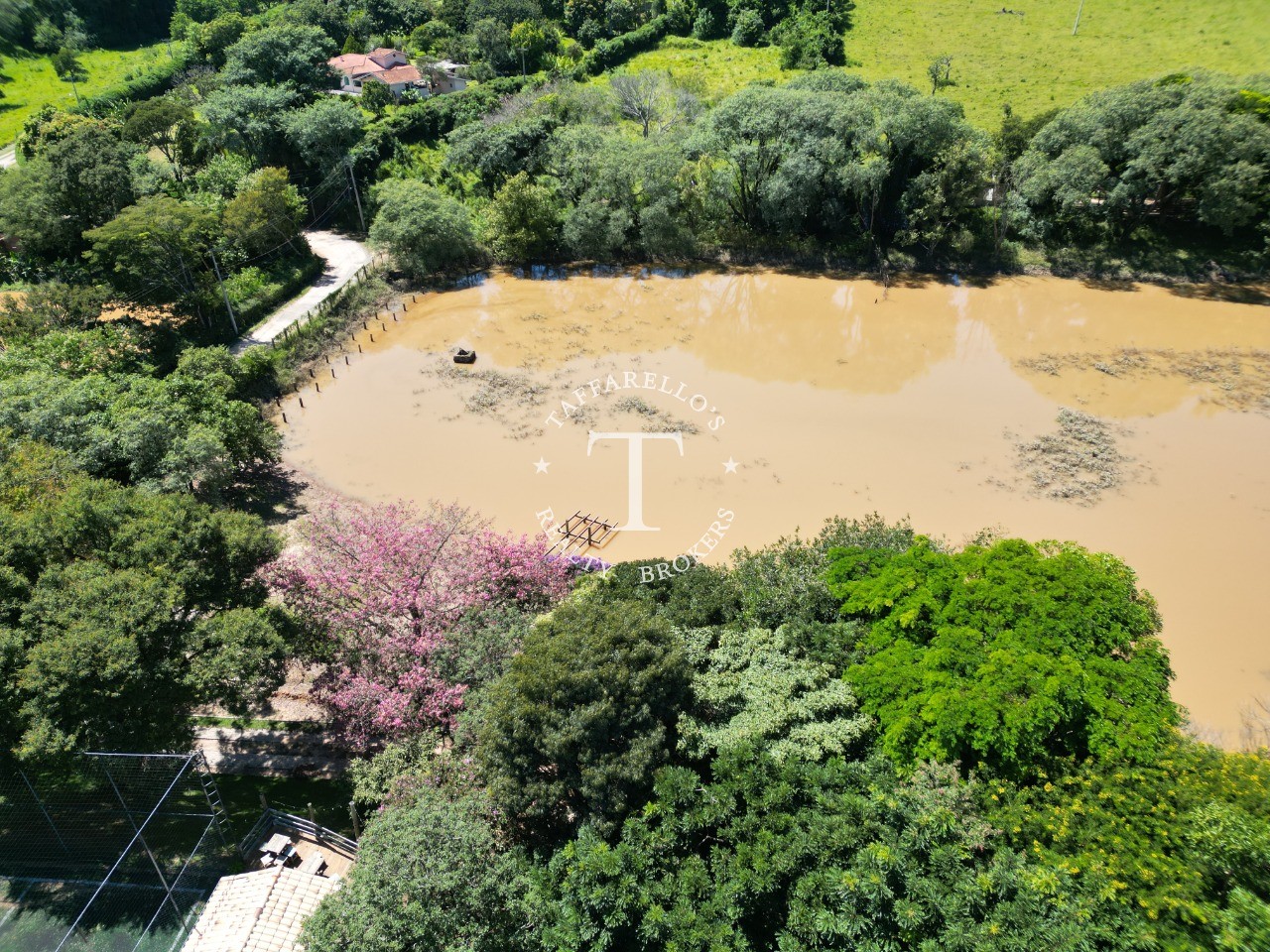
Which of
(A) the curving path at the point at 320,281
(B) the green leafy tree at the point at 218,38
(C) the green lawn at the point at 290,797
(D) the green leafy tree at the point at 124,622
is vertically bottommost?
(C) the green lawn at the point at 290,797

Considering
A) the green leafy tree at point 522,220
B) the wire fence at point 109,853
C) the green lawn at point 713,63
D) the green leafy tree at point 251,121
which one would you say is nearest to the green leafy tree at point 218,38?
the green leafy tree at point 251,121

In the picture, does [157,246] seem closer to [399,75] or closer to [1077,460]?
[399,75]

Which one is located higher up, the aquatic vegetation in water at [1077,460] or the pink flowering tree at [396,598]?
the pink flowering tree at [396,598]

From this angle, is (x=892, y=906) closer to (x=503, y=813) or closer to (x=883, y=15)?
(x=503, y=813)

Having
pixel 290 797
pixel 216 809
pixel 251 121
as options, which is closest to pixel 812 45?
pixel 251 121

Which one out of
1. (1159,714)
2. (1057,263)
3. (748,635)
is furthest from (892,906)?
(1057,263)

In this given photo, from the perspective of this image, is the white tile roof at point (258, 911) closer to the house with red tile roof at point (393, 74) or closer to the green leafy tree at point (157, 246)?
the green leafy tree at point (157, 246)

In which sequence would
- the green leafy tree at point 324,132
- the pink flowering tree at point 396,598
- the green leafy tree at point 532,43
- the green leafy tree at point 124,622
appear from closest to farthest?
the green leafy tree at point 124,622
the pink flowering tree at point 396,598
the green leafy tree at point 324,132
the green leafy tree at point 532,43
